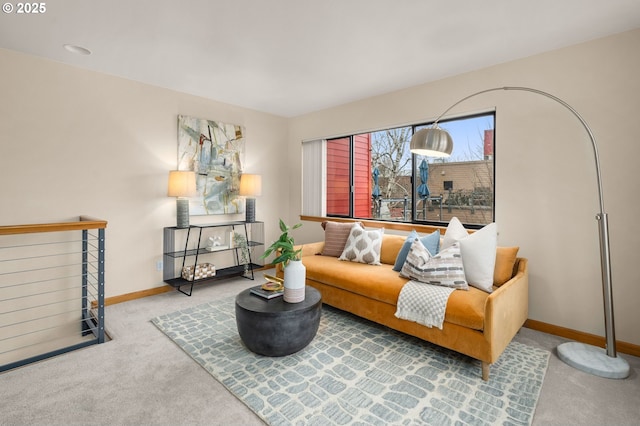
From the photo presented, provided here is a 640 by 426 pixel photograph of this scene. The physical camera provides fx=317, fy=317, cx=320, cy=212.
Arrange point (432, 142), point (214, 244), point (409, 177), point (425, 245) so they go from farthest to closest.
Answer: point (214, 244) < point (409, 177) < point (425, 245) < point (432, 142)

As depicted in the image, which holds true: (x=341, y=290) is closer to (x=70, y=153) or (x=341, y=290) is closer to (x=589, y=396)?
(x=589, y=396)

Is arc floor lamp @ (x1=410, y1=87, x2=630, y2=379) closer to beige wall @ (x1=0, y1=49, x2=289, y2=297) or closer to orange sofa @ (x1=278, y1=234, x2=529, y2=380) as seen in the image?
orange sofa @ (x1=278, y1=234, x2=529, y2=380)

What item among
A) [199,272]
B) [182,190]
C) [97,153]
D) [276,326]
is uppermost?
[97,153]

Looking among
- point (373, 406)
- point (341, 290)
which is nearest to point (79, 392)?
point (373, 406)

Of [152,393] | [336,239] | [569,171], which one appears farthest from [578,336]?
[152,393]

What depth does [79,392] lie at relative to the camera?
6.61 feet

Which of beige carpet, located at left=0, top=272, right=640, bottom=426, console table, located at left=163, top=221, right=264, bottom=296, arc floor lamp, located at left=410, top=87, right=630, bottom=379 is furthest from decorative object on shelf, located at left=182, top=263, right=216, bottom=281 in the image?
arc floor lamp, located at left=410, top=87, right=630, bottom=379

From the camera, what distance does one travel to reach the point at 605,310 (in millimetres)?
2373

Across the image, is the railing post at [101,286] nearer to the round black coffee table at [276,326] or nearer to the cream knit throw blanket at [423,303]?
the round black coffee table at [276,326]

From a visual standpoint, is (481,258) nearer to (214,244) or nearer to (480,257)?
(480,257)

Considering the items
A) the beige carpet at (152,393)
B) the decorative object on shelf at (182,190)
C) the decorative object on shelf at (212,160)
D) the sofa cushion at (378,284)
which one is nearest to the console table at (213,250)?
the decorative object on shelf at (182,190)

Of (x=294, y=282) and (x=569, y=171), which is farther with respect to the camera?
(x=569, y=171)

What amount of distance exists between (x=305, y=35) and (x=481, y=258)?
2339 millimetres

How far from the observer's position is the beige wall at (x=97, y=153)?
9.82 ft
